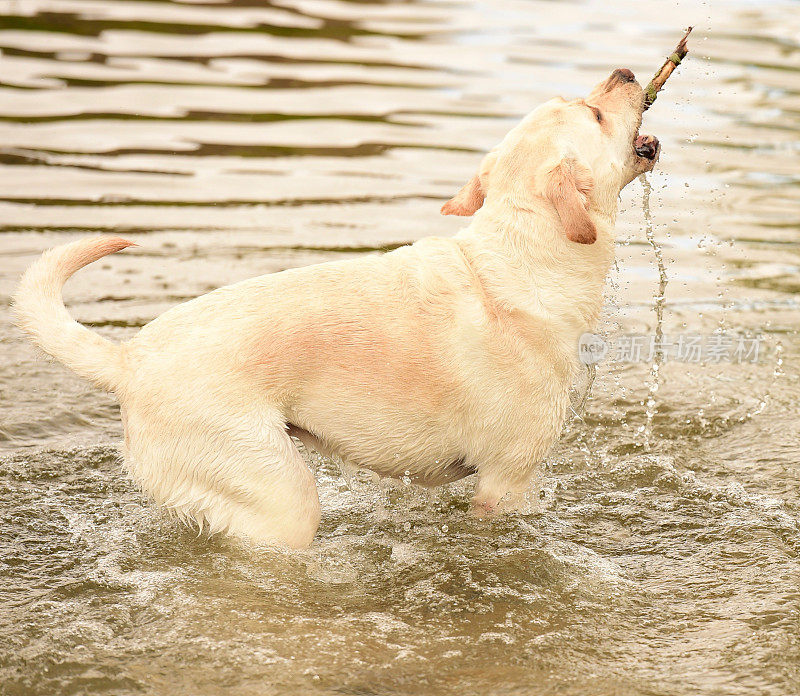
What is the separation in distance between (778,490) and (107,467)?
3.38 m

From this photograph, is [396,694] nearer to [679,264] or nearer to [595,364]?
[595,364]

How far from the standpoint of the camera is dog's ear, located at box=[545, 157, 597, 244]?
14.6 ft

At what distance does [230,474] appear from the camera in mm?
4285

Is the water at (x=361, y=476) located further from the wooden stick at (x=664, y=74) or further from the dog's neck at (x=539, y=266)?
the wooden stick at (x=664, y=74)

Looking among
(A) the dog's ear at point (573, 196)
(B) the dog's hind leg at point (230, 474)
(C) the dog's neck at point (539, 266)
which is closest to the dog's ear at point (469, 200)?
(C) the dog's neck at point (539, 266)

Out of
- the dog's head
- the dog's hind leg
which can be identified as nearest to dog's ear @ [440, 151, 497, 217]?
the dog's head

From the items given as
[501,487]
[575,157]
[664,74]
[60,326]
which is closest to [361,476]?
[501,487]

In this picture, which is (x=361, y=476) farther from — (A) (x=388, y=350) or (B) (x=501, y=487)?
(A) (x=388, y=350)

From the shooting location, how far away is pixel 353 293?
4492 mm

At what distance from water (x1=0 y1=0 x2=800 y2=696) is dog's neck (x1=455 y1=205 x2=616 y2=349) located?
1.12m

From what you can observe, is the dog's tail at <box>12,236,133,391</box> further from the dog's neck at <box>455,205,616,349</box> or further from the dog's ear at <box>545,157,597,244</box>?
the dog's ear at <box>545,157,597,244</box>

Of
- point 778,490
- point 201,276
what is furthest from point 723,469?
point 201,276

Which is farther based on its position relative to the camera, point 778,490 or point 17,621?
point 778,490

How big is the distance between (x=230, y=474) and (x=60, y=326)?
0.87 m
